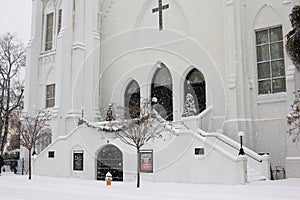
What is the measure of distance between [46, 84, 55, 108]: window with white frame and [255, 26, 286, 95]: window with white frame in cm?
1598

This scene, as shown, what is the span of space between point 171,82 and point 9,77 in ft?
56.4

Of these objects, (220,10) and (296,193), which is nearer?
(296,193)

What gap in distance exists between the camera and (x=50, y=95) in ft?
102

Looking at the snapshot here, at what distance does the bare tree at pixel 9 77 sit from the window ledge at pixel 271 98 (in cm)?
2289

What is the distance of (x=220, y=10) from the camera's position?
81.8 feet

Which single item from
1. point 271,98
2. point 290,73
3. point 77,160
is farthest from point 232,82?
point 77,160

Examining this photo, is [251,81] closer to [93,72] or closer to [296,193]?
[296,193]

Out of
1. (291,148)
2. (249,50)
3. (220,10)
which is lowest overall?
(291,148)

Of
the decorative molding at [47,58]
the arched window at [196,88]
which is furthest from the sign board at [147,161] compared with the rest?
the decorative molding at [47,58]

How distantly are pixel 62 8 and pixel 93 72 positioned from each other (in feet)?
19.0

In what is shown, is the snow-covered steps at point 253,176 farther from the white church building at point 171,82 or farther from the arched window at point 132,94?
the arched window at point 132,94

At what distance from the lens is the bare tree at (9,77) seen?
3634cm

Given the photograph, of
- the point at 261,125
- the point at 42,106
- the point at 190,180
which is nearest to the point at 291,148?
the point at 261,125

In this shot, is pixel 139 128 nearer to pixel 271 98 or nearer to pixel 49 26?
pixel 271 98
